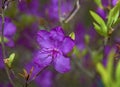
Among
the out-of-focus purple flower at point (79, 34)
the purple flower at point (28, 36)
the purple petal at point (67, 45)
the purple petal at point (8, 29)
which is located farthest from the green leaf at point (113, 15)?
the out-of-focus purple flower at point (79, 34)

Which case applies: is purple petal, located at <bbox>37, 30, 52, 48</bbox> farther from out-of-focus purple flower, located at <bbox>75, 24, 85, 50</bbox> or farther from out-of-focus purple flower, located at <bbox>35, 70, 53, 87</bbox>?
out-of-focus purple flower, located at <bbox>75, 24, 85, 50</bbox>

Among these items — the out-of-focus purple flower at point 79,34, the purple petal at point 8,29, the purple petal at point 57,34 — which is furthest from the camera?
the out-of-focus purple flower at point 79,34

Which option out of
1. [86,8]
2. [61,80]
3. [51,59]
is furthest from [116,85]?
[86,8]

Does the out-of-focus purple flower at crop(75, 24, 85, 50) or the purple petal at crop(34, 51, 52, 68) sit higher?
the purple petal at crop(34, 51, 52, 68)

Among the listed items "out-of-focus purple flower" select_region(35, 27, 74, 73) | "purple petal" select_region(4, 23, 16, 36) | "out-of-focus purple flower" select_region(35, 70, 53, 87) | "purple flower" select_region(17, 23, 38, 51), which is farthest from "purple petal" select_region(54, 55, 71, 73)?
"out-of-focus purple flower" select_region(35, 70, 53, 87)

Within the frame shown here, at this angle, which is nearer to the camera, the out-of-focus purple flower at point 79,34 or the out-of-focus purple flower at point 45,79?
the out-of-focus purple flower at point 45,79

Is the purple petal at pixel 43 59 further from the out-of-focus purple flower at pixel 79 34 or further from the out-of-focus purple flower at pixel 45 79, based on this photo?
the out-of-focus purple flower at pixel 79 34

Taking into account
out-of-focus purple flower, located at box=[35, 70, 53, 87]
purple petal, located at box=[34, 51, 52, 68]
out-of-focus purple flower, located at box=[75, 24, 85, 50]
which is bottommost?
out-of-focus purple flower, located at box=[35, 70, 53, 87]

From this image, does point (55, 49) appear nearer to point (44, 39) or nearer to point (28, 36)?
point (44, 39)
